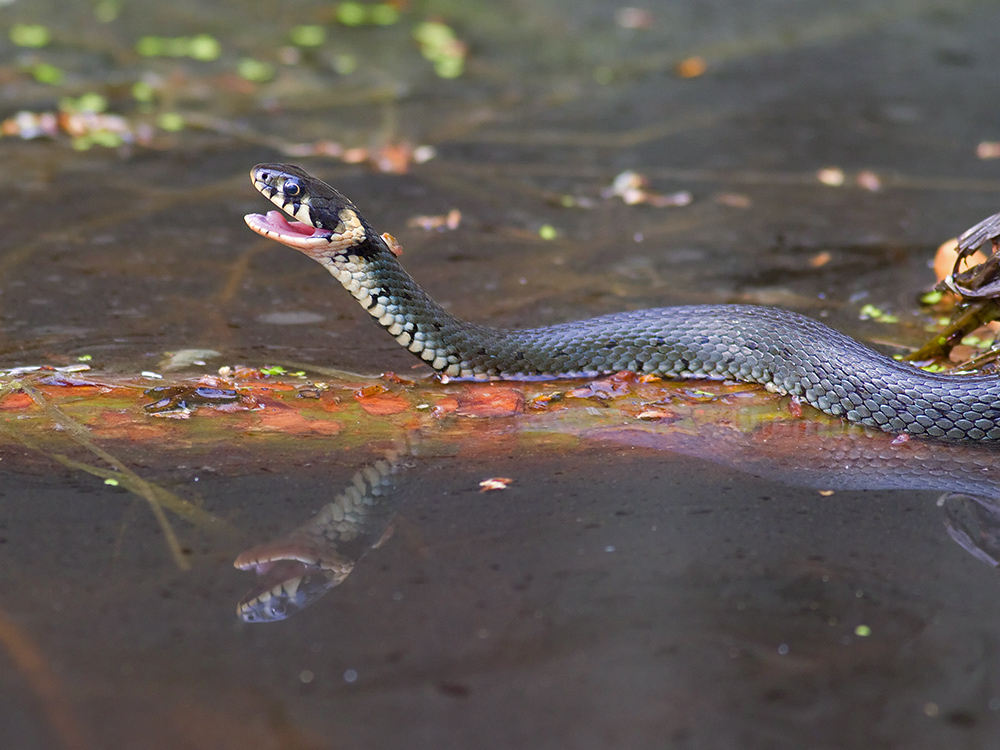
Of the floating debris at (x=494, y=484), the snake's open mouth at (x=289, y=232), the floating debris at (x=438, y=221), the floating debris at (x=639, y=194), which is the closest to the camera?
the floating debris at (x=494, y=484)

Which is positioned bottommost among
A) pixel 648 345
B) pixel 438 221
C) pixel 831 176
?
pixel 648 345

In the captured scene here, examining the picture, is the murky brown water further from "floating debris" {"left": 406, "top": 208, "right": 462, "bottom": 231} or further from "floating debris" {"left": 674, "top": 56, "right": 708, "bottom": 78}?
"floating debris" {"left": 674, "top": 56, "right": 708, "bottom": 78}

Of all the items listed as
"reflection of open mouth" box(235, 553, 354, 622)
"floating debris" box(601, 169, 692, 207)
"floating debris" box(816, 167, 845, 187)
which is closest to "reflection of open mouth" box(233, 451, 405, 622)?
"reflection of open mouth" box(235, 553, 354, 622)

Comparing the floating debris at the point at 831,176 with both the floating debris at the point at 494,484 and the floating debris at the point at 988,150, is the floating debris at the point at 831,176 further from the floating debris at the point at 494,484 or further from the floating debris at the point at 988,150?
the floating debris at the point at 494,484

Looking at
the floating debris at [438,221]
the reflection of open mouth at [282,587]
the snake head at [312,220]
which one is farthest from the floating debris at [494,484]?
the floating debris at [438,221]

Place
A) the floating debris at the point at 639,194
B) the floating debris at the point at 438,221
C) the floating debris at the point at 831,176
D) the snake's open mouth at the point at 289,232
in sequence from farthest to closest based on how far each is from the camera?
the floating debris at the point at 831,176
the floating debris at the point at 639,194
the floating debris at the point at 438,221
the snake's open mouth at the point at 289,232

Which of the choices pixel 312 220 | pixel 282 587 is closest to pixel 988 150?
pixel 312 220

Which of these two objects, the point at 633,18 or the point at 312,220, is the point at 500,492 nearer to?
the point at 312,220
